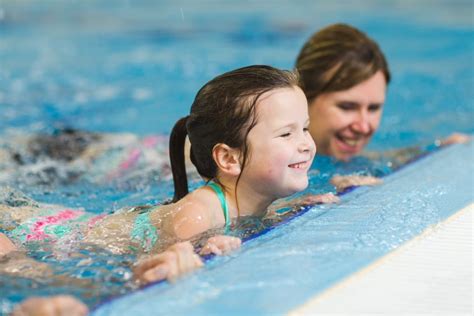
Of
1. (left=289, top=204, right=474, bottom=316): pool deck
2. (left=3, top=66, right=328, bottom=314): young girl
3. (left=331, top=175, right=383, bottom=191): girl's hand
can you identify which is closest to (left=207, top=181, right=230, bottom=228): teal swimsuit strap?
(left=3, top=66, right=328, bottom=314): young girl

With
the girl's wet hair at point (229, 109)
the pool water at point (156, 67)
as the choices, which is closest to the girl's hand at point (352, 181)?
the pool water at point (156, 67)

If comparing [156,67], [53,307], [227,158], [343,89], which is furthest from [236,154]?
[156,67]

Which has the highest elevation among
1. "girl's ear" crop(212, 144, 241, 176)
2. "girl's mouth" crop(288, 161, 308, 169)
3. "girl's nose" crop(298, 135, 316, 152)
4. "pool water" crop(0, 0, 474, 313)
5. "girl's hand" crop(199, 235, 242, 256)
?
"girl's nose" crop(298, 135, 316, 152)

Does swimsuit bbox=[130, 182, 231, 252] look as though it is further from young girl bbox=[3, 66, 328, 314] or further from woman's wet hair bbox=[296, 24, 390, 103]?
woman's wet hair bbox=[296, 24, 390, 103]

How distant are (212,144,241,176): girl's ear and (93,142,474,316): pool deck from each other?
236 mm

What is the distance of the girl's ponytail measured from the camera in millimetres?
2539

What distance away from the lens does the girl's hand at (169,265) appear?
1.90 m

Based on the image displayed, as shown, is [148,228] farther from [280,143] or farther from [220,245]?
[280,143]

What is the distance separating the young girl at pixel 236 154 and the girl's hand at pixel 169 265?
0.94 feet

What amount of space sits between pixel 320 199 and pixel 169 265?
0.89m

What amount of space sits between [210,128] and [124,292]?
27.5 inches

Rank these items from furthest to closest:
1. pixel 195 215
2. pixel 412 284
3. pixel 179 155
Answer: pixel 179 155, pixel 195 215, pixel 412 284

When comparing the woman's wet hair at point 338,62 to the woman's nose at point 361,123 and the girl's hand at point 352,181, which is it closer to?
the woman's nose at point 361,123

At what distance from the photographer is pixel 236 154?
7.78 ft
